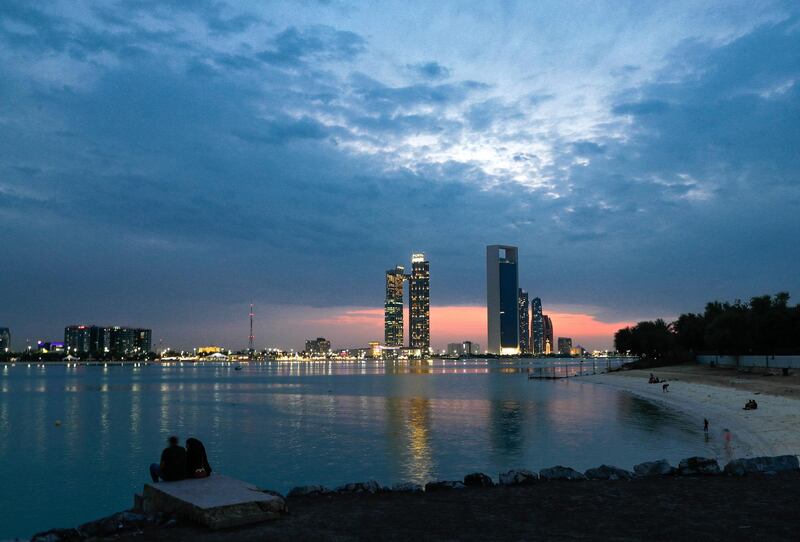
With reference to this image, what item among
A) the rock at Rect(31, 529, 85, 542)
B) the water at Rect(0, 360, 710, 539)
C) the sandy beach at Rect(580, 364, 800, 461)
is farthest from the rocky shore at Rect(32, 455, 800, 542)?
the sandy beach at Rect(580, 364, 800, 461)

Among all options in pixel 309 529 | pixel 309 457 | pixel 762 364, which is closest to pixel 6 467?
pixel 309 457

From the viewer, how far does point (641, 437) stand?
46.8 metres

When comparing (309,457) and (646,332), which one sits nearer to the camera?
(309,457)

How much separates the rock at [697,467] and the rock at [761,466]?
1.32 feet

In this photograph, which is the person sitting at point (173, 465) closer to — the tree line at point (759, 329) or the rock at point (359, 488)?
the rock at point (359, 488)

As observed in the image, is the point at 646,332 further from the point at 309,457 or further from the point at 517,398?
the point at 309,457

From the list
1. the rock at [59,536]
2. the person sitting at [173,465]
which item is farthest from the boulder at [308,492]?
the rock at [59,536]

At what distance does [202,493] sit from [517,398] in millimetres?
84852

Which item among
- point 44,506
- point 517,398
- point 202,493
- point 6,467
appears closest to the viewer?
point 202,493

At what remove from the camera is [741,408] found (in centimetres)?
5525

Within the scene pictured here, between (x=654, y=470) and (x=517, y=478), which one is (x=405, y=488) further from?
(x=654, y=470)

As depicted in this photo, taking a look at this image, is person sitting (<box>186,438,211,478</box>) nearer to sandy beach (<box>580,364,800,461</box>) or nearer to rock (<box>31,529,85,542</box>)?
rock (<box>31,529,85,542</box>)

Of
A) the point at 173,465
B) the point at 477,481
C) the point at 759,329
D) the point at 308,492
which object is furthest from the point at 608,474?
the point at 759,329

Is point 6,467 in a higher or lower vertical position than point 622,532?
lower
